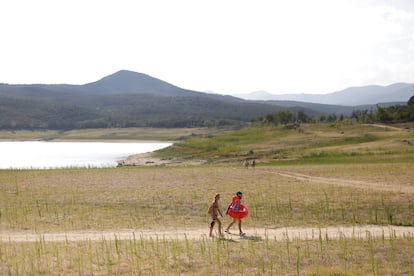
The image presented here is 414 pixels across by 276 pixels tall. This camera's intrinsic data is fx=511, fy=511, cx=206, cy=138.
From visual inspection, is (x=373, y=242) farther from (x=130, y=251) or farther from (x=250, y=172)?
(x=250, y=172)

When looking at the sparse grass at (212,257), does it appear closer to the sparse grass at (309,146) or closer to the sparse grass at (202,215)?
the sparse grass at (202,215)

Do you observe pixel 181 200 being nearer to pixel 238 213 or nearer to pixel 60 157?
pixel 238 213

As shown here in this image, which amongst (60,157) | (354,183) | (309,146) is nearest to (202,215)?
(354,183)

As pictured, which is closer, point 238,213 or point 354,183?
point 238,213

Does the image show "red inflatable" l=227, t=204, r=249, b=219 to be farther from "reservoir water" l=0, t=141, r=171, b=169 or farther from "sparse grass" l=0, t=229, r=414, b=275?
"reservoir water" l=0, t=141, r=171, b=169

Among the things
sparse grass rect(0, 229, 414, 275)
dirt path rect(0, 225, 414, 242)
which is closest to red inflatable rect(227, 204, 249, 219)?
dirt path rect(0, 225, 414, 242)

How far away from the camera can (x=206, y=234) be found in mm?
26141

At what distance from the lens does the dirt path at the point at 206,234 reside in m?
25.2

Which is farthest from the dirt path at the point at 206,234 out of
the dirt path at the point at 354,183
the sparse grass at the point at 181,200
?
the dirt path at the point at 354,183

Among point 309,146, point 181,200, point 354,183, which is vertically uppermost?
point 181,200

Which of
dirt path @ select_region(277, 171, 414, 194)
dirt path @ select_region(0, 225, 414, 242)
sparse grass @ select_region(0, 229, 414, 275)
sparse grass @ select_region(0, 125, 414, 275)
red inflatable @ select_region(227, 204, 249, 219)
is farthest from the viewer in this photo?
dirt path @ select_region(277, 171, 414, 194)

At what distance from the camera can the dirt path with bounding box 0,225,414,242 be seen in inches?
992

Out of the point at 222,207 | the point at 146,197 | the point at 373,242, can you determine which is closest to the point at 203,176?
the point at 146,197

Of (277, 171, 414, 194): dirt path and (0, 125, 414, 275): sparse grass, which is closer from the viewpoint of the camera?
(0, 125, 414, 275): sparse grass
